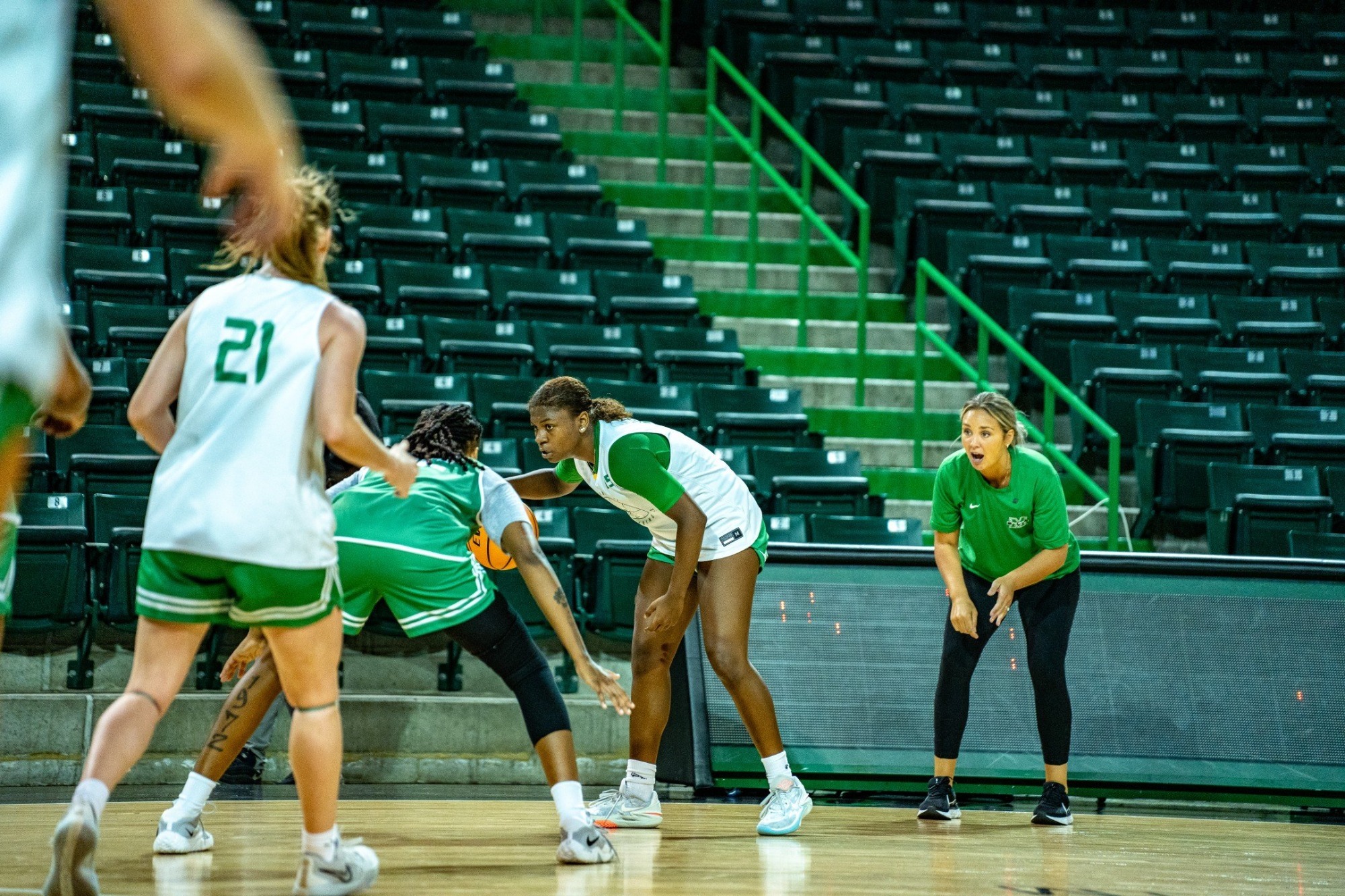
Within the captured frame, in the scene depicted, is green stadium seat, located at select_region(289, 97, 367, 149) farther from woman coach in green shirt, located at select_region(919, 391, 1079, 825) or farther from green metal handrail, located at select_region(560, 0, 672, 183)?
woman coach in green shirt, located at select_region(919, 391, 1079, 825)

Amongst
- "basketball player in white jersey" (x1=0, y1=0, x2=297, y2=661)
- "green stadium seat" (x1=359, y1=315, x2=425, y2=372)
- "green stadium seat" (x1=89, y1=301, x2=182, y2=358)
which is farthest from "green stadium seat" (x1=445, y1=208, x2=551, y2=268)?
"basketball player in white jersey" (x1=0, y1=0, x2=297, y2=661)

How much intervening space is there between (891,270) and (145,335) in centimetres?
588

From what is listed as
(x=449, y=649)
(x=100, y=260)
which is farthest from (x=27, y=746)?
(x=100, y=260)

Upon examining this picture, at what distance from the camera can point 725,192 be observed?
12195 mm

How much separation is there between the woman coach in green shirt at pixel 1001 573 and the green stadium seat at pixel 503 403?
2.97 m

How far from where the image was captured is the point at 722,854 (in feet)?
15.1

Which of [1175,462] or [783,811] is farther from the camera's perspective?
[1175,462]

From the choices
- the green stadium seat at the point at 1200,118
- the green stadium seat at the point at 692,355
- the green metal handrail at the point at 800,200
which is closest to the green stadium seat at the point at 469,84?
the green metal handrail at the point at 800,200

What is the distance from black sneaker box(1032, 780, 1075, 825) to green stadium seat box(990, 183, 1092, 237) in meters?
6.33

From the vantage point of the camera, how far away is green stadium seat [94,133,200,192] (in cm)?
1005

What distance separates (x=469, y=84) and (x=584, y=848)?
903 centimetres

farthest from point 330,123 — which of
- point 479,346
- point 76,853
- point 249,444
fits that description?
point 76,853

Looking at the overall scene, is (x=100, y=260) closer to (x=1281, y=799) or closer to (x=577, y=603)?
(x=577, y=603)

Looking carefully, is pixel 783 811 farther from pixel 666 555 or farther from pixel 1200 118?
pixel 1200 118
